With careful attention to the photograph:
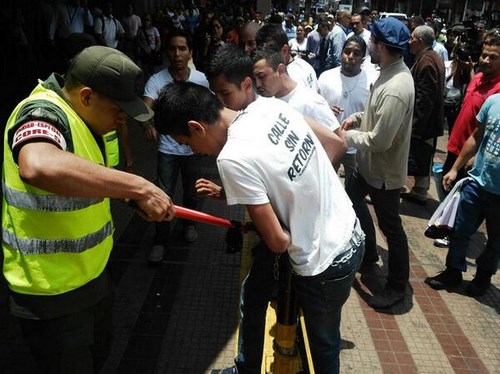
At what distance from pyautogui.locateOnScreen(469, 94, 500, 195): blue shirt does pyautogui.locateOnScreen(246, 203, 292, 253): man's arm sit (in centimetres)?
228

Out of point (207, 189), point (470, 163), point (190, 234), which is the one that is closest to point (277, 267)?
point (207, 189)

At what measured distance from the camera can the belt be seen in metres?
2.09

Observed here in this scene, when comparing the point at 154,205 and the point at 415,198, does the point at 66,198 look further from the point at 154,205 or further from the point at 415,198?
the point at 415,198

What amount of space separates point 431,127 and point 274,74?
103 inches

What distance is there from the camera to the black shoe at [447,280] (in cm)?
385

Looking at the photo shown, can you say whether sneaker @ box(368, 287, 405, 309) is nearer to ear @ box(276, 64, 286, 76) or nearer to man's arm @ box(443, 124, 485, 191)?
man's arm @ box(443, 124, 485, 191)

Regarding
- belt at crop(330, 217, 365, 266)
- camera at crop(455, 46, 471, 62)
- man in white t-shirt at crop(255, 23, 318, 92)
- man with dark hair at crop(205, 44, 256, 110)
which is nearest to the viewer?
belt at crop(330, 217, 365, 266)

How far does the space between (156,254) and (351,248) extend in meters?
2.18

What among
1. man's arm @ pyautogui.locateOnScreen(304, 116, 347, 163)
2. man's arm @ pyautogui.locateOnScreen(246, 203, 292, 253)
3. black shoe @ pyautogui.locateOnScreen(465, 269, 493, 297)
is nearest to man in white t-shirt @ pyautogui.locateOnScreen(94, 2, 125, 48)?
man's arm @ pyautogui.locateOnScreen(304, 116, 347, 163)

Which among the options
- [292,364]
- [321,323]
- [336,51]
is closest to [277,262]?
Result: [321,323]

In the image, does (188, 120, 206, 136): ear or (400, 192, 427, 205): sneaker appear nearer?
→ (188, 120, 206, 136): ear

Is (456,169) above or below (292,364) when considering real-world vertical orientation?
above

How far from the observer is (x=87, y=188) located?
1571 millimetres

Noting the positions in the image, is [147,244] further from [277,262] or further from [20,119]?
[20,119]
